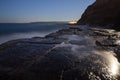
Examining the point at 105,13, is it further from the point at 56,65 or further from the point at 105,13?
the point at 56,65

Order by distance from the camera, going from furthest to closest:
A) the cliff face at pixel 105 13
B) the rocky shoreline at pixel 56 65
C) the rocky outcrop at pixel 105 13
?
the cliff face at pixel 105 13
the rocky outcrop at pixel 105 13
the rocky shoreline at pixel 56 65

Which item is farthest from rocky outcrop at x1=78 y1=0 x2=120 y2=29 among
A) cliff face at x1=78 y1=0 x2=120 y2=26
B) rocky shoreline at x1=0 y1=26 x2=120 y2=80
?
rocky shoreline at x1=0 y1=26 x2=120 y2=80

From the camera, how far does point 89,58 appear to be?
3676 mm

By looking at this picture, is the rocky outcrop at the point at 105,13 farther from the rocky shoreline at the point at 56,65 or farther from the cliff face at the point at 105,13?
the rocky shoreline at the point at 56,65

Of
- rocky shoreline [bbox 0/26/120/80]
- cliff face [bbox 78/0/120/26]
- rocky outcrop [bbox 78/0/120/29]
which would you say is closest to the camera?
rocky shoreline [bbox 0/26/120/80]

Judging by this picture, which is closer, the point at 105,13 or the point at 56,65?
the point at 56,65

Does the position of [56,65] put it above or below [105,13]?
above

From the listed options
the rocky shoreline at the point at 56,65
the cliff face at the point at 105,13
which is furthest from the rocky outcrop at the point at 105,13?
the rocky shoreline at the point at 56,65

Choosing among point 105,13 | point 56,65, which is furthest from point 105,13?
point 56,65

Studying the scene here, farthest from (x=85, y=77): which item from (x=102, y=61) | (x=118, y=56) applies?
(x=118, y=56)

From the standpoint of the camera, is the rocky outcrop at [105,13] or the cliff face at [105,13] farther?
the cliff face at [105,13]

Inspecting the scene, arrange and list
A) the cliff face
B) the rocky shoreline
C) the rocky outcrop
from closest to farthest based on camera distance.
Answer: the rocky shoreline
the rocky outcrop
the cliff face

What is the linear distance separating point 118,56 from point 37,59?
184 cm

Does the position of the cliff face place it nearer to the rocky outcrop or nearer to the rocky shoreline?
the rocky outcrop
